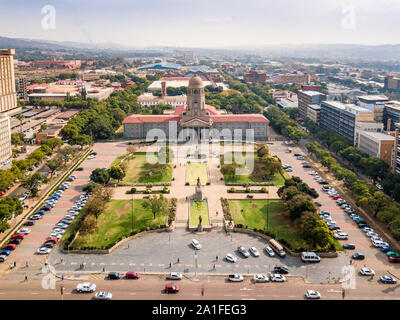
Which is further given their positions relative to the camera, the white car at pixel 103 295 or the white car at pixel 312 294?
the white car at pixel 312 294

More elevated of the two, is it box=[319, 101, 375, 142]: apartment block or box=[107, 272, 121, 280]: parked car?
box=[319, 101, 375, 142]: apartment block

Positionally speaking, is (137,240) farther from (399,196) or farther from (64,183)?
(399,196)

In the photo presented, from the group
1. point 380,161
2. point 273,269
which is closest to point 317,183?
point 380,161

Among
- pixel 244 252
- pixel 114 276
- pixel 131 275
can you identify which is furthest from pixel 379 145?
pixel 114 276

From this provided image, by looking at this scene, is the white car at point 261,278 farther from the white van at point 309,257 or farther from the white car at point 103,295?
the white car at point 103,295

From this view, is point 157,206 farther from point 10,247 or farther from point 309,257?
point 309,257

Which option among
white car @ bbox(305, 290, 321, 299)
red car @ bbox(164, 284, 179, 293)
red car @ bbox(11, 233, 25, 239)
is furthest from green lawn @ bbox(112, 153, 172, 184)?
white car @ bbox(305, 290, 321, 299)

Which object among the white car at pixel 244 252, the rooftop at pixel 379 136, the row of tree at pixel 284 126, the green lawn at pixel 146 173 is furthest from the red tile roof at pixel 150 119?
the white car at pixel 244 252

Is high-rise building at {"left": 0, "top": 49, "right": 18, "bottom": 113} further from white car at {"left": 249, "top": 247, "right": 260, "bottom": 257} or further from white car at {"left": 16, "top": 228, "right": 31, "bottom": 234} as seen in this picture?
white car at {"left": 249, "top": 247, "right": 260, "bottom": 257}
